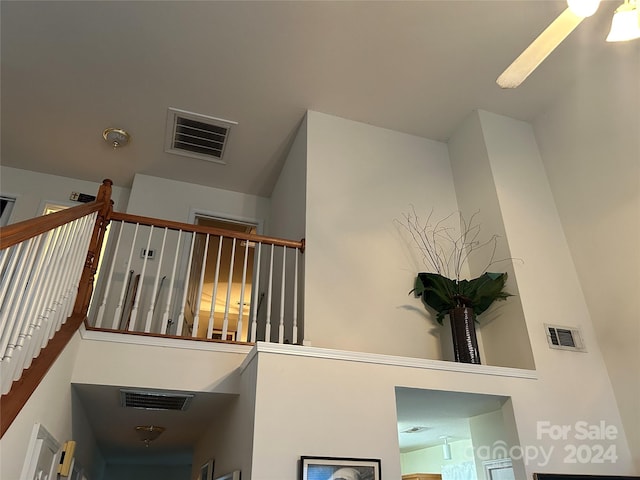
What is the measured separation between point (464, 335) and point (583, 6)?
2.09 meters

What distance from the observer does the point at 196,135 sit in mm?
4559

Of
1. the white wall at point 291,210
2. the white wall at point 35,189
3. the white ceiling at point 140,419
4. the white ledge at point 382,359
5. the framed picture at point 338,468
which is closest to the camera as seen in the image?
the framed picture at point 338,468

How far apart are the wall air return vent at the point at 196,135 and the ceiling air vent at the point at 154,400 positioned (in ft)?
8.42

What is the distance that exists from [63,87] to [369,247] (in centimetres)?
301

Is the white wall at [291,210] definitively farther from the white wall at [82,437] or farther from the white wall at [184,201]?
the white wall at [82,437]

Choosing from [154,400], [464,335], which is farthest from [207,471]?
[464,335]

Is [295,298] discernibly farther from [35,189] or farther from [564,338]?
[35,189]

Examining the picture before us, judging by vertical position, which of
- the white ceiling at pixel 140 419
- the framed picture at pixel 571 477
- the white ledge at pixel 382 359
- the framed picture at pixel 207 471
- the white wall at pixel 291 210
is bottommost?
the framed picture at pixel 571 477

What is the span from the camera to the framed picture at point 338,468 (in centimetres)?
218

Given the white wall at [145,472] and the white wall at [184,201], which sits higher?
the white wall at [184,201]

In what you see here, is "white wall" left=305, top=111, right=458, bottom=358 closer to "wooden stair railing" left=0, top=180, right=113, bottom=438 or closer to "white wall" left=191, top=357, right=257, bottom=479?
"white wall" left=191, top=357, right=257, bottom=479

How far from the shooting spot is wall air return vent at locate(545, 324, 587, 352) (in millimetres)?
3152

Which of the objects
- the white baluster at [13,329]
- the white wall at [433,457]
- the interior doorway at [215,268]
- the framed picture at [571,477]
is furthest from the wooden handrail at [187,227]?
the white wall at [433,457]

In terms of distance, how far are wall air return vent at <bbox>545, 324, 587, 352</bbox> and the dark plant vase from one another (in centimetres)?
52
